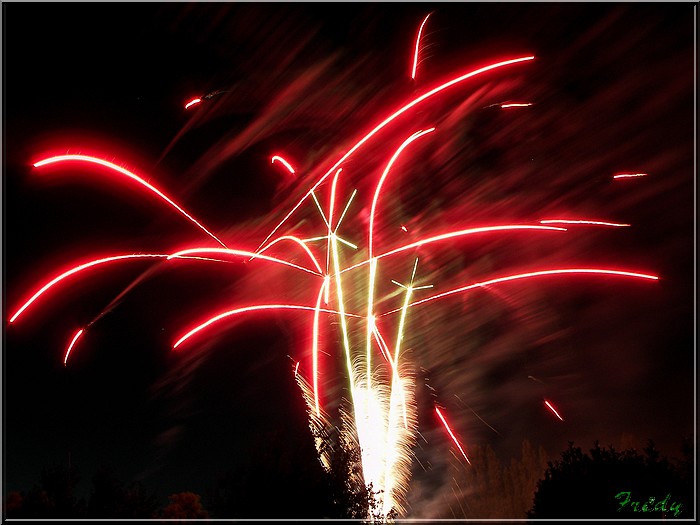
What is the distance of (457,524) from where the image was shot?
19.0 metres

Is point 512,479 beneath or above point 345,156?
beneath

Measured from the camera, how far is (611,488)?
1547 cm

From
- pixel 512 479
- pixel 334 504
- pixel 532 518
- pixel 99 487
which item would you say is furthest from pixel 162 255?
pixel 512 479

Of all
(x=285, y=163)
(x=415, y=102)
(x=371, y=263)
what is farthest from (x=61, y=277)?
(x=415, y=102)

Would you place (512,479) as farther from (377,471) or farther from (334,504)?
(334,504)

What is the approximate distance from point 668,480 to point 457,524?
5.60 m

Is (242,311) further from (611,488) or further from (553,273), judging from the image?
(611,488)
